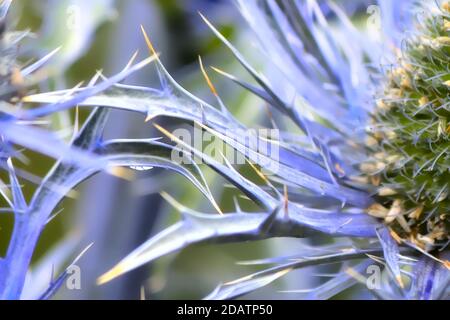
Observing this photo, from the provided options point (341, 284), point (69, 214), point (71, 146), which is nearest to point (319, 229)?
point (341, 284)

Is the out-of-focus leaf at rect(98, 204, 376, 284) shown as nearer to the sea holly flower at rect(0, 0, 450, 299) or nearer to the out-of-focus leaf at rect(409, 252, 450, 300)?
the sea holly flower at rect(0, 0, 450, 299)

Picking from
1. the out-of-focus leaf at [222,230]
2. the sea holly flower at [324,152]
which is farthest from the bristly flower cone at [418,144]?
the out-of-focus leaf at [222,230]

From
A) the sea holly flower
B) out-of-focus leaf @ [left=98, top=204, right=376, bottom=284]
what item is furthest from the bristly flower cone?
out-of-focus leaf @ [left=98, top=204, right=376, bottom=284]

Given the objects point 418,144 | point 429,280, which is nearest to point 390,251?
point 429,280

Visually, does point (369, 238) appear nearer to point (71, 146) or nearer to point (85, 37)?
point (71, 146)

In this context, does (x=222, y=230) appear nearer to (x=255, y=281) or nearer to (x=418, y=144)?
(x=255, y=281)

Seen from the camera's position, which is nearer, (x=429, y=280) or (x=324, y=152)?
(x=429, y=280)

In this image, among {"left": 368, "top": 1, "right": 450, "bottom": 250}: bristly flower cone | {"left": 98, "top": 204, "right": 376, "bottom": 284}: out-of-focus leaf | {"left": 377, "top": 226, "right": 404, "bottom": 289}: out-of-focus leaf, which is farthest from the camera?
{"left": 368, "top": 1, "right": 450, "bottom": 250}: bristly flower cone

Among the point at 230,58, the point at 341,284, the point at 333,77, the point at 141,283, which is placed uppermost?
the point at 230,58
